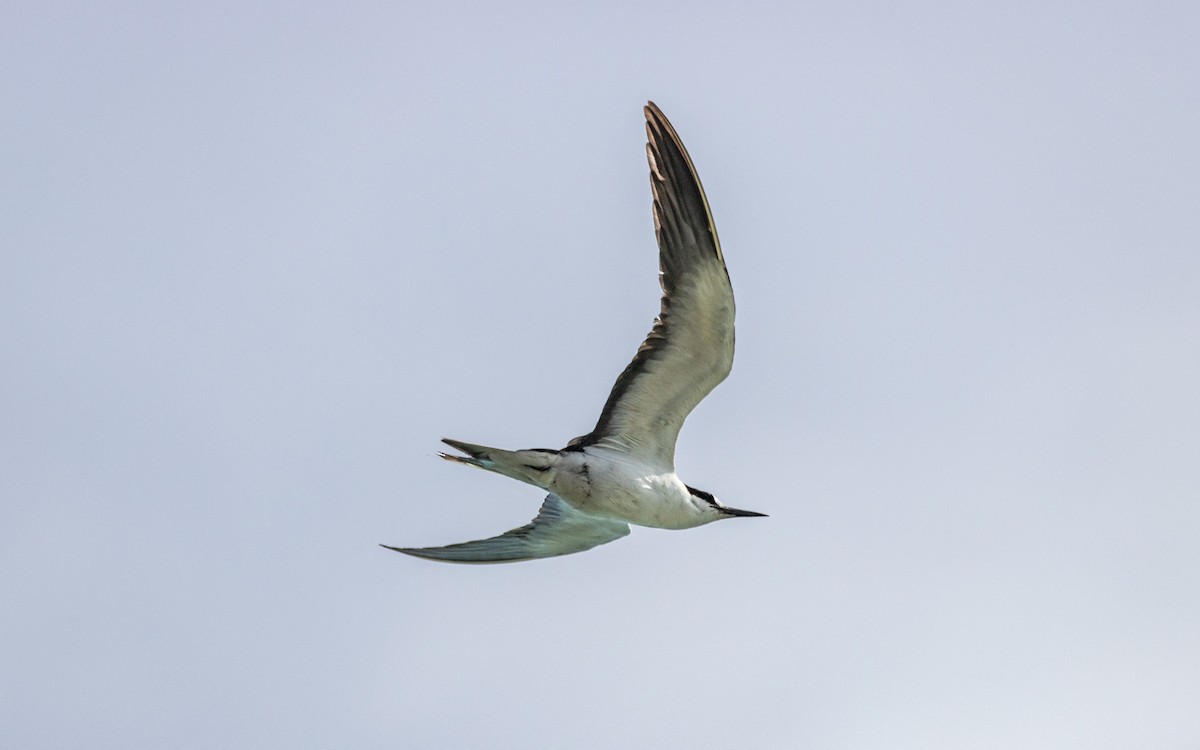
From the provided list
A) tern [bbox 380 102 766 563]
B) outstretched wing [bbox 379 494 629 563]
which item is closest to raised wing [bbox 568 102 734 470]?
tern [bbox 380 102 766 563]

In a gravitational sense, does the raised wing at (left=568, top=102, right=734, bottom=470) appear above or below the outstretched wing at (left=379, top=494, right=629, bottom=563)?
above

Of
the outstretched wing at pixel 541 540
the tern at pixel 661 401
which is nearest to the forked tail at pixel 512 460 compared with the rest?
the tern at pixel 661 401

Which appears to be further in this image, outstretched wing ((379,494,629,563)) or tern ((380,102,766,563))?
outstretched wing ((379,494,629,563))

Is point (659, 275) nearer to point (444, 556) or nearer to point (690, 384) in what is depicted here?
point (690, 384)

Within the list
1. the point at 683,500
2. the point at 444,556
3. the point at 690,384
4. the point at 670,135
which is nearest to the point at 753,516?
the point at 683,500

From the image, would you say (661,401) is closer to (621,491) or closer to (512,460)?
(621,491)

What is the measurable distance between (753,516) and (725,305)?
11.5 feet

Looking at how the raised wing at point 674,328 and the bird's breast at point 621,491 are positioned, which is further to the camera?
the bird's breast at point 621,491

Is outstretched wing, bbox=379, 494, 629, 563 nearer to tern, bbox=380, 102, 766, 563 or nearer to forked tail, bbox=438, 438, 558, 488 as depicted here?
tern, bbox=380, 102, 766, 563

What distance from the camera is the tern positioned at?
16062mm

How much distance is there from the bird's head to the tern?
0.04ft

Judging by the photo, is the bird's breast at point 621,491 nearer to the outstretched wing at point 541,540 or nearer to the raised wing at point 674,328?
the raised wing at point 674,328

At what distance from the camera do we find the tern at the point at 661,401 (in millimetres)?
16062

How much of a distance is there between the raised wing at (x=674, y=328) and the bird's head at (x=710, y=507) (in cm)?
78
